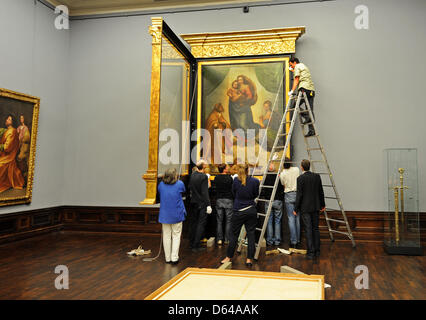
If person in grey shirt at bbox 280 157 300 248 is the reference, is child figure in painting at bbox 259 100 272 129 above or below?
above

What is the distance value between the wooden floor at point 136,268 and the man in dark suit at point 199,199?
37cm

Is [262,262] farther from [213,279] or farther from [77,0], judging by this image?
[77,0]

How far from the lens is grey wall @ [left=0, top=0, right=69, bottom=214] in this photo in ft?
22.8

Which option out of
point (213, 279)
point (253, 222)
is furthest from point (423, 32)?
point (213, 279)

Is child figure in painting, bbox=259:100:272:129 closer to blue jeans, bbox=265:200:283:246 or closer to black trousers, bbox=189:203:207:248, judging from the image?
blue jeans, bbox=265:200:283:246

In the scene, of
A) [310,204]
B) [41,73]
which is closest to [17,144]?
[41,73]

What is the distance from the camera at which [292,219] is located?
6426 mm

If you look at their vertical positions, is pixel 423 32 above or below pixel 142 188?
above

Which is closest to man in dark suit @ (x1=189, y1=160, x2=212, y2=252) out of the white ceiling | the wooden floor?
the wooden floor

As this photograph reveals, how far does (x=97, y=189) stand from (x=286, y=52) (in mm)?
5890

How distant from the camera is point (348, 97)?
294 inches

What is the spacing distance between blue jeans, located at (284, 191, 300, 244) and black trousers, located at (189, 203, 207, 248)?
1.75 meters

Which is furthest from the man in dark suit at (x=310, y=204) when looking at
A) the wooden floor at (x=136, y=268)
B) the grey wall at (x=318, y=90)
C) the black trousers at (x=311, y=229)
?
the grey wall at (x=318, y=90)

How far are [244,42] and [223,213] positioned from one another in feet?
13.7
